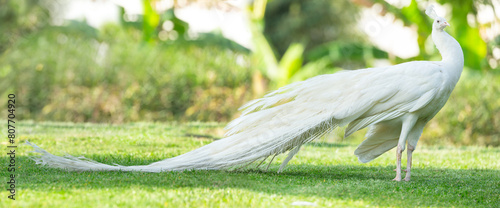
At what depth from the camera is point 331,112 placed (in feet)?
16.5

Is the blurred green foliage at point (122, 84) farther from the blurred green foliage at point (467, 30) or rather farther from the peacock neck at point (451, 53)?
the peacock neck at point (451, 53)

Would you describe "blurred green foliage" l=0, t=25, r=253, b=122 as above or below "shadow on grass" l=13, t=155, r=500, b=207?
above

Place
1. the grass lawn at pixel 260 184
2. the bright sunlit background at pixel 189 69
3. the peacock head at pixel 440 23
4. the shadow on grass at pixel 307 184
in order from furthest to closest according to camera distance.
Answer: the bright sunlit background at pixel 189 69 < the peacock head at pixel 440 23 < the shadow on grass at pixel 307 184 < the grass lawn at pixel 260 184

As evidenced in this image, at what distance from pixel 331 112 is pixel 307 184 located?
672 millimetres

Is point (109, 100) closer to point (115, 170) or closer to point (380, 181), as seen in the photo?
point (115, 170)

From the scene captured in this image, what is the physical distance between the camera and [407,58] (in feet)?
41.1

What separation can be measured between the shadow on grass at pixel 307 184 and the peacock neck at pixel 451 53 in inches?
39.1

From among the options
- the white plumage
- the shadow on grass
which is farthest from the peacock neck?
the shadow on grass

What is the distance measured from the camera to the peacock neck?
501 centimetres

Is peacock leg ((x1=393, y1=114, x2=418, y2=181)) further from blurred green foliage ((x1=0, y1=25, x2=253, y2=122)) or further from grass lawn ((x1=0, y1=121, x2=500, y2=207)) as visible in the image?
blurred green foliage ((x1=0, y1=25, x2=253, y2=122))

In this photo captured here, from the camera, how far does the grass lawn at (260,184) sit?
407 centimetres

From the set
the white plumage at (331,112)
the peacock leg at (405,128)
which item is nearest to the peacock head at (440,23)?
the white plumage at (331,112)

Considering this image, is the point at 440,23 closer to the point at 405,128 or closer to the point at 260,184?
the point at 405,128

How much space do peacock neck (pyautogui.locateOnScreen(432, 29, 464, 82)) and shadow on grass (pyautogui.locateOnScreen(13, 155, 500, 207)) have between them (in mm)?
994
